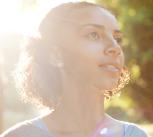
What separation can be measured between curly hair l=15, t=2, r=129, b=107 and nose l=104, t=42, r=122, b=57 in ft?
0.89

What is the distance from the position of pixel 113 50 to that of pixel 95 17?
215 millimetres

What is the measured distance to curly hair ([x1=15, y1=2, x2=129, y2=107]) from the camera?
2.92 metres

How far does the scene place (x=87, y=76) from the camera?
277 centimetres

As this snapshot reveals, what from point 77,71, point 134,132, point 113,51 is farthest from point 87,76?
point 134,132

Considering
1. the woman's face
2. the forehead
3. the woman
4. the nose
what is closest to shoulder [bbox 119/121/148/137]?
the woman

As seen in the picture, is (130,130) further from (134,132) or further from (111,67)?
(111,67)

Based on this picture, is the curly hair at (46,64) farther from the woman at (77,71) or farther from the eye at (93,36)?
the eye at (93,36)

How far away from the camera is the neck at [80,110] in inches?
111

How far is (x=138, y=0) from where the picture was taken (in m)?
14.5

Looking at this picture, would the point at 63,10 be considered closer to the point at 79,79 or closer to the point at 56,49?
the point at 56,49

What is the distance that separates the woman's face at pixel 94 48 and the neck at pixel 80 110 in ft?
0.20

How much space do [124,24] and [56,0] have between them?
1189 cm

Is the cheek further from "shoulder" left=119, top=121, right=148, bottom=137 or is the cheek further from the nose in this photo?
"shoulder" left=119, top=121, right=148, bottom=137

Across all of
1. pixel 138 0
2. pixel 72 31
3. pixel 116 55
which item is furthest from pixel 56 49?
pixel 138 0
